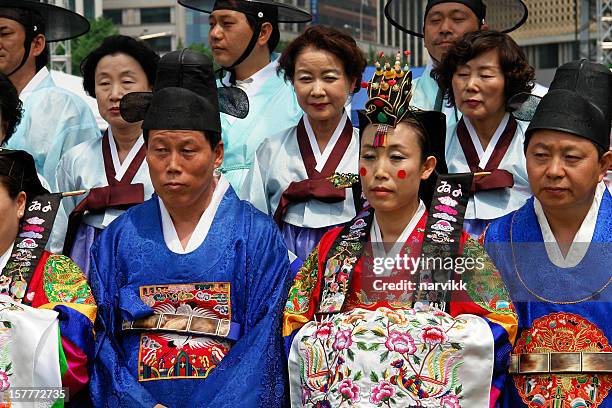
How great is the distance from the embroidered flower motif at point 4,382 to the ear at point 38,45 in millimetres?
2794

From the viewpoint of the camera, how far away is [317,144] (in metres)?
6.21

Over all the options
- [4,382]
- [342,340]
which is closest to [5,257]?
[4,382]

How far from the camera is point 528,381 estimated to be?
486cm

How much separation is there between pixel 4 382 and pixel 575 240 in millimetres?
2392

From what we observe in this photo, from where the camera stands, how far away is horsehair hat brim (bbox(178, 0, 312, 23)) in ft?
23.0

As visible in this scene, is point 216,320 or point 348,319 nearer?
point 348,319

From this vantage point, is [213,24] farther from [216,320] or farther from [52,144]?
[216,320]

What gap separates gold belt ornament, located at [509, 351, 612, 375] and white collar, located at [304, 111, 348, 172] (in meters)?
1.73

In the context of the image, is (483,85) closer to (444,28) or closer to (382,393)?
(444,28)

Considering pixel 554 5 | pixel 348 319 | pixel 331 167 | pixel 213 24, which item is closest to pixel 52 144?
pixel 213 24

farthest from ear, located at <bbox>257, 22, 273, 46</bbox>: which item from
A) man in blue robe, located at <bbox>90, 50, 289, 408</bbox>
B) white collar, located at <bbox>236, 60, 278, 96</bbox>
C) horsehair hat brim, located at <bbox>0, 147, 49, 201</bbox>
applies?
horsehair hat brim, located at <bbox>0, 147, 49, 201</bbox>

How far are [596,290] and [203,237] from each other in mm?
1660

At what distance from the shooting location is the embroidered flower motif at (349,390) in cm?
459

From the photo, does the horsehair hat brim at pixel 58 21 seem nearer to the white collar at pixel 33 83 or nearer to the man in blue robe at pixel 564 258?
the white collar at pixel 33 83
